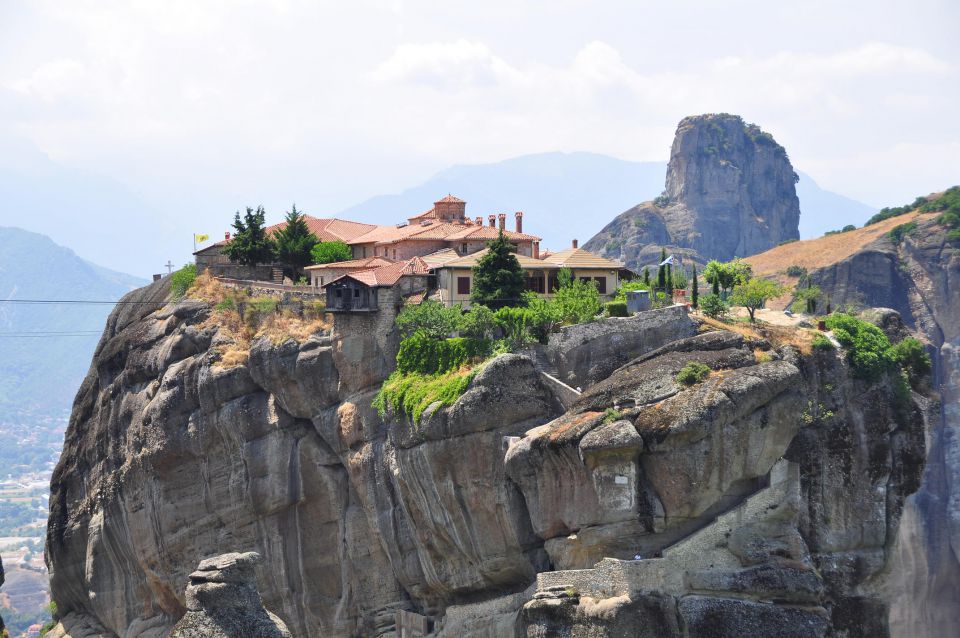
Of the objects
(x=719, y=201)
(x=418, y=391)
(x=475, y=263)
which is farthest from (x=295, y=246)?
(x=719, y=201)

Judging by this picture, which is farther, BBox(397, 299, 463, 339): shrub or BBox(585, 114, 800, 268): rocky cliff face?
BBox(585, 114, 800, 268): rocky cliff face

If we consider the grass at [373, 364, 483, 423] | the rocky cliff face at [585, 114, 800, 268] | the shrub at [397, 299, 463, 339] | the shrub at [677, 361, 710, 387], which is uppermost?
the rocky cliff face at [585, 114, 800, 268]

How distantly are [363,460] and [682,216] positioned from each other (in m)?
125

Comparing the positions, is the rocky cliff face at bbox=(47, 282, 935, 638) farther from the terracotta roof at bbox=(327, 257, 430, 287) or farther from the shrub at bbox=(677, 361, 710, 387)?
the terracotta roof at bbox=(327, 257, 430, 287)

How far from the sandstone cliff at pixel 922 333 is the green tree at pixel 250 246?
3565 cm

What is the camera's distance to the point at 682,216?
622ft

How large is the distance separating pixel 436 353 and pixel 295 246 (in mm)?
19750

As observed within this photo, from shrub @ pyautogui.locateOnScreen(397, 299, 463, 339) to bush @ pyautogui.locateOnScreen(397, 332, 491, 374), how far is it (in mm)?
450

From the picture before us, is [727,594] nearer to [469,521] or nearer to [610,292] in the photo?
[469,521]

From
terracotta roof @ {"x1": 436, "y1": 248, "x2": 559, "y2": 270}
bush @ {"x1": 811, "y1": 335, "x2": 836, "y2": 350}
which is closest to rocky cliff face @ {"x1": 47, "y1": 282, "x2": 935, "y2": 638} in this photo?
bush @ {"x1": 811, "y1": 335, "x2": 836, "y2": 350}

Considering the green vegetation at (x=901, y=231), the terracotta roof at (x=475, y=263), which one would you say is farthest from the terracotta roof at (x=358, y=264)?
the green vegetation at (x=901, y=231)

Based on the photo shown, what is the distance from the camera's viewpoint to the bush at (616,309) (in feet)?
222

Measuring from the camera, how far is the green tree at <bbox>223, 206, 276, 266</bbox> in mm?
84438

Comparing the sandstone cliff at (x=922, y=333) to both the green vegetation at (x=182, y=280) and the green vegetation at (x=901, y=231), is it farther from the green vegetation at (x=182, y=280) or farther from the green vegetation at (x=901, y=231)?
the green vegetation at (x=182, y=280)
